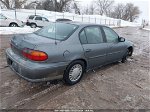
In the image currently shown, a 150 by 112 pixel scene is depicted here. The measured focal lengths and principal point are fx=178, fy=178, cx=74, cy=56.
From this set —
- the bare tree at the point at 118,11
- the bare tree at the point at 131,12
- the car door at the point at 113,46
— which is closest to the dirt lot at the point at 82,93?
the car door at the point at 113,46

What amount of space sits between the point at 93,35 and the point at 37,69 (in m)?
2.02

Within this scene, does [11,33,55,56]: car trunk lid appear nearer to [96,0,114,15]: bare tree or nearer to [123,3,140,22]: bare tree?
[96,0,114,15]: bare tree

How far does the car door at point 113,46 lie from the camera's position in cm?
548

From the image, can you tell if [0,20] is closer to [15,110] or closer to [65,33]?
[65,33]

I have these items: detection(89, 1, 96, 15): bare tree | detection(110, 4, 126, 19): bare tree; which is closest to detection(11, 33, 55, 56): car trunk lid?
detection(89, 1, 96, 15): bare tree

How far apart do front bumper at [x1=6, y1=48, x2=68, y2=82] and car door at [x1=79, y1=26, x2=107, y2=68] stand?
0.86 metres

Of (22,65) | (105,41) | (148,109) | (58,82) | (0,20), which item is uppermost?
(0,20)

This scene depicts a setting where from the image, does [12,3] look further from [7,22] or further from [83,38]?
[83,38]

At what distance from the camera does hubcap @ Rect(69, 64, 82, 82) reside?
4416 mm

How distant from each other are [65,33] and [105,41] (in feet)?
4.67

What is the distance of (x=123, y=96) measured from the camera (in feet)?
13.7

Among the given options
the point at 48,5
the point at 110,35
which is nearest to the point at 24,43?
the point at 110,35

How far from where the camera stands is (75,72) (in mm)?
4492

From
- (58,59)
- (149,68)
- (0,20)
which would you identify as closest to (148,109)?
(58,59)
